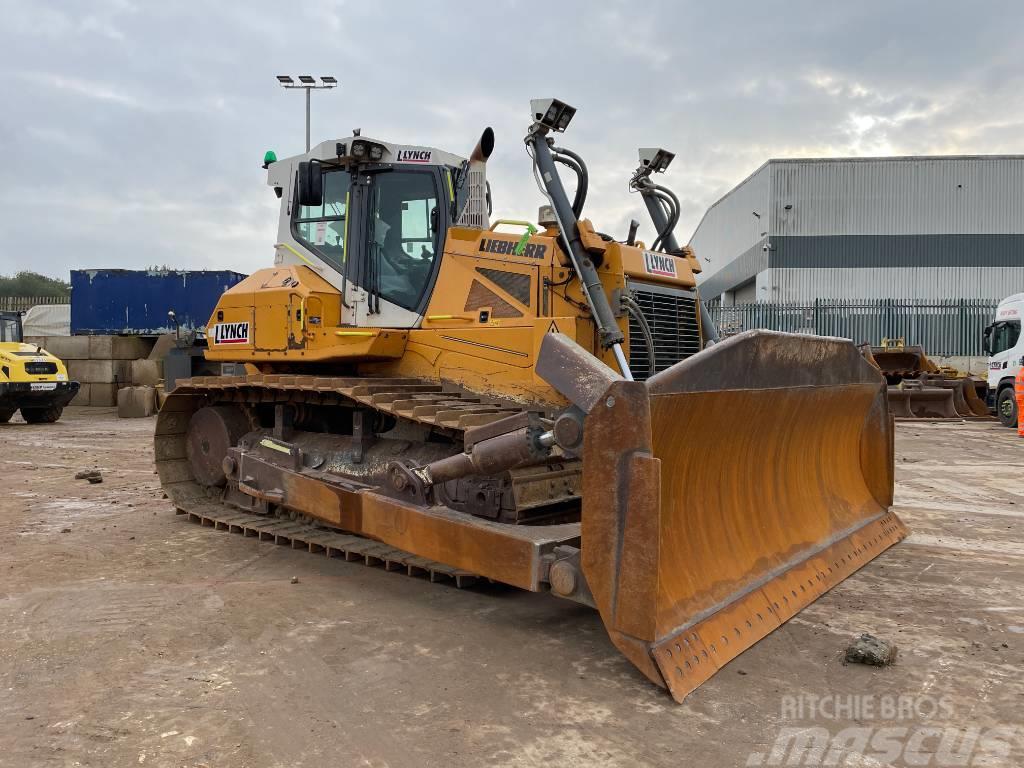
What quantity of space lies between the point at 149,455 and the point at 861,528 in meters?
9.56

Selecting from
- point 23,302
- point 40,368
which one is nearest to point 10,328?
point 40,368

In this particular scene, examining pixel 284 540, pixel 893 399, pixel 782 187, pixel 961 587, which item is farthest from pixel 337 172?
pixel 782 187

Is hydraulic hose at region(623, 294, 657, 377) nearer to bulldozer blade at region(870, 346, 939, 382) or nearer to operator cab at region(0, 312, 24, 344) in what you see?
bulldozer blade at region(870, 346, 939, 382)

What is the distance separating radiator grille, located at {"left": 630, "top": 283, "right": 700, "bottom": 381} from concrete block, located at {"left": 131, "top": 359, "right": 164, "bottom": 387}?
54.5ft

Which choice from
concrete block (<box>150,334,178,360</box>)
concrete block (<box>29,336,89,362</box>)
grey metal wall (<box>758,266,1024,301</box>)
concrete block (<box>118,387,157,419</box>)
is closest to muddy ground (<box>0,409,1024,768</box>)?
concrete block (<box>118,387,157,419</box>)

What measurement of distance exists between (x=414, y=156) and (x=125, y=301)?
18043mm

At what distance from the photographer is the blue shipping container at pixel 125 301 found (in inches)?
839

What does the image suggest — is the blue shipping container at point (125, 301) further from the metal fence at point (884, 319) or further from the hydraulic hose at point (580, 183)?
the hydraulic hose at point (580, 183)

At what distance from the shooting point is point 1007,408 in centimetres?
1606

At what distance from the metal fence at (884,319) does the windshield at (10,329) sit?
17.8 m

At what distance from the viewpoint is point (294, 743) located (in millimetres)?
2912

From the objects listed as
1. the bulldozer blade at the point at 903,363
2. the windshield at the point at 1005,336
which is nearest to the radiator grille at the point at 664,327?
the windshield at the point at 1005,336

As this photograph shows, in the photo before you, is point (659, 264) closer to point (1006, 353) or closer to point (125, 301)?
point (1006, 353)

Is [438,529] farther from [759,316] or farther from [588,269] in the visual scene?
[759,316]
